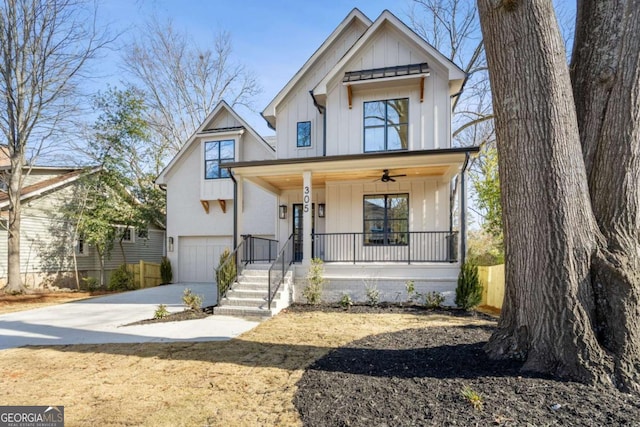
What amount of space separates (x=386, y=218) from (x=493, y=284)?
11.4 feet

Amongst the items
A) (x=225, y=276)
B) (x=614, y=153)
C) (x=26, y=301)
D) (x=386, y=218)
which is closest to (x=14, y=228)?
(x=26, y=301)

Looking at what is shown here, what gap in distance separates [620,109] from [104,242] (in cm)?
1671

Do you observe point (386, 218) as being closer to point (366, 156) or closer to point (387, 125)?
point (366, 156)

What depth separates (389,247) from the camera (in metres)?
10.4

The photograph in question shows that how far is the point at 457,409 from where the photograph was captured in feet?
9.59

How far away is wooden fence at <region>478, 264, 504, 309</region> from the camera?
8953 millimetres

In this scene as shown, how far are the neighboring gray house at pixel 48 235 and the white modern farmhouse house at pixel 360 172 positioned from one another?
781cm

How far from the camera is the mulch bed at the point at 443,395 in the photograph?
2768mm

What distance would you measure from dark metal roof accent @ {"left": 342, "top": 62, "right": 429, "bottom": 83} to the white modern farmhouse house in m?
0.03

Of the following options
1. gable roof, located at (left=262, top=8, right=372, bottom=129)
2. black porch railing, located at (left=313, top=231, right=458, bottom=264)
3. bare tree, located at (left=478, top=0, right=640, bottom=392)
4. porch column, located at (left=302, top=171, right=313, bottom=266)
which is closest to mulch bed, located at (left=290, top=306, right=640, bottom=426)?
bare tree, located at (left=478, top=0, right=640, bottom=392)

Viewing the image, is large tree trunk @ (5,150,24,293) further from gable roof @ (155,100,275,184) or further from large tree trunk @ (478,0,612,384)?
large tree trunk @ (478,0,612,384)

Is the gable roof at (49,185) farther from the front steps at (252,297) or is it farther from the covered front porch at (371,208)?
the front steps at (252,297)

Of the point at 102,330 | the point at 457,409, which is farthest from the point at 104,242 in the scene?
the point at 457,409

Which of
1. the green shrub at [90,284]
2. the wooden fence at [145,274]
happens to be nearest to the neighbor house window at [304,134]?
the wooden fence at [145,274]
